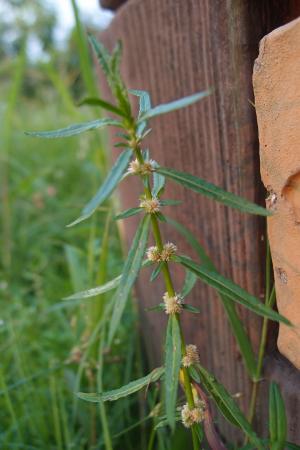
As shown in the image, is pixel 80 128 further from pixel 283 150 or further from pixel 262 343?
pixel 262 343

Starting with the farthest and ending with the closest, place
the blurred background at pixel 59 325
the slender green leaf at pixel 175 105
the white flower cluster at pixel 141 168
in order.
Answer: the blurred background at pixel 59 325 < the white flower cluster at pixel 141 168 < the slender green leaf at pixel 175 105

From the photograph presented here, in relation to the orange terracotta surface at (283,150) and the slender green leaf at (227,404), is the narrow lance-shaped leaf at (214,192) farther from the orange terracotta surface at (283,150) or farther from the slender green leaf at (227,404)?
the slender green leaf at (227,404)

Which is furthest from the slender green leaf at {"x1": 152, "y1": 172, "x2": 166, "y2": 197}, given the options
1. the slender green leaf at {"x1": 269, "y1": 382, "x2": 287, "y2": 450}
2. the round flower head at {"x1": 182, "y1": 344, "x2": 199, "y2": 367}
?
the slender green leaf at {"x1": 269, "y1": 382, "x2": 287, "y2": 450}

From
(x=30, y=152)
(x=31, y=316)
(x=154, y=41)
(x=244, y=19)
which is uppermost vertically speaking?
(x=30, y=152)

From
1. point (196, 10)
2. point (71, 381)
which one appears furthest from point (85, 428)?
point (196, 10)

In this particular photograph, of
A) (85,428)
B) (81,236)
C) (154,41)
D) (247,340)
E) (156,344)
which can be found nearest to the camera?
(247,340)

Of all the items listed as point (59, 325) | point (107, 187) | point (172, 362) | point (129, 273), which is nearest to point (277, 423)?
point (172, 362)

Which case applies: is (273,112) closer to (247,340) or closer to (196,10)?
(196,10)

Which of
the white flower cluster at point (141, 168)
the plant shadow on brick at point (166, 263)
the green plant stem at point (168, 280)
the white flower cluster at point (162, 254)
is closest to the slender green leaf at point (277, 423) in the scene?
the plant shadow on brick at point (166, 263)
